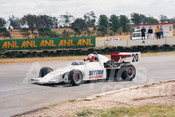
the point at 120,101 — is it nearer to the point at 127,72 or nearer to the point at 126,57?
the point at 127,72

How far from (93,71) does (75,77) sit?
1.00m

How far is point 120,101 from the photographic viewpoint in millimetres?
8578

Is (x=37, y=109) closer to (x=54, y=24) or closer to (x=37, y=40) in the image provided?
(x=37, y=40)

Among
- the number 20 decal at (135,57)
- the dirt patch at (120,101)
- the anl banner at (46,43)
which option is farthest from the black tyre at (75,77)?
the anl banner at (46,43)

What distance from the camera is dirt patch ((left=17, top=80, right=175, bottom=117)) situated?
7438mm

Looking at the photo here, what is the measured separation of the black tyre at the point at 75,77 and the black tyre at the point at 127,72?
2.13 meters

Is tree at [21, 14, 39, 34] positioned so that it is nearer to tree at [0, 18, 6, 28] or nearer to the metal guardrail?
tree at [0, 18, 6, 28]

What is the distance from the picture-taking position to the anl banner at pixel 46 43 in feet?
82.3

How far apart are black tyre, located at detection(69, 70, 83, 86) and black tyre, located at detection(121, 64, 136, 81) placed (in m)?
2.13

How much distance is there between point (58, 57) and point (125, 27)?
62.9 m

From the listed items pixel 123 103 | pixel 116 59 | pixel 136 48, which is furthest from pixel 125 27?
pixel 123 103

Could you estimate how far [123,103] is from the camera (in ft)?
27.4

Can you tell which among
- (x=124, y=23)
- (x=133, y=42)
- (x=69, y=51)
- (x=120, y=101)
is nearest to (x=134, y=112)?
(x=120, y=101)

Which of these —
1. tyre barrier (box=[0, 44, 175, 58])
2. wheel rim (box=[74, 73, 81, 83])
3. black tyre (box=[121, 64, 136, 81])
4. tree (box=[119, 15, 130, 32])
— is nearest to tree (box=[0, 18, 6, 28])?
tree (box=[119, 15, 130, 32])
